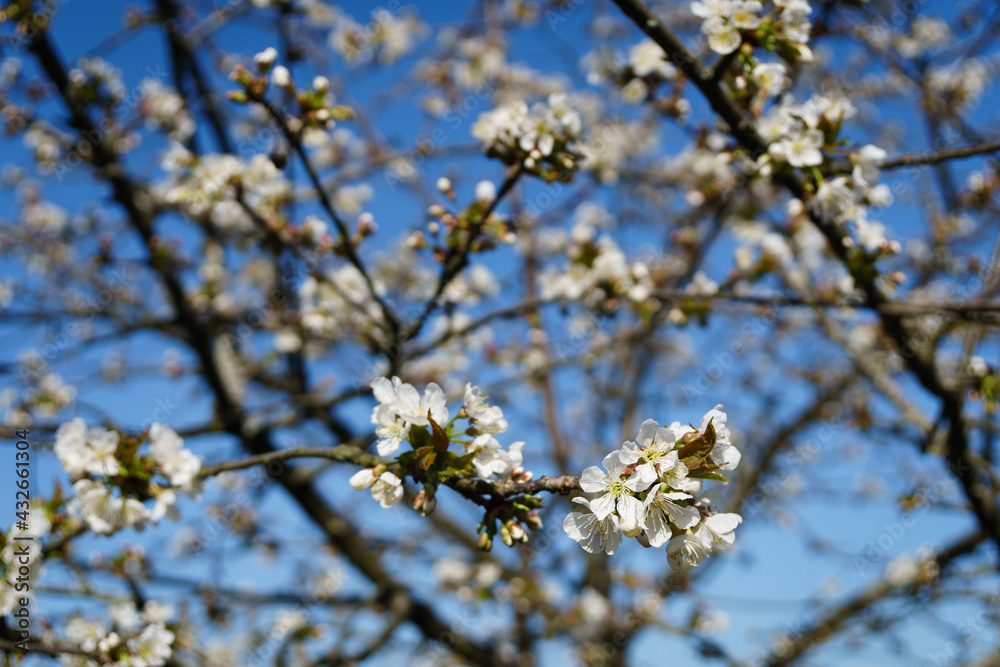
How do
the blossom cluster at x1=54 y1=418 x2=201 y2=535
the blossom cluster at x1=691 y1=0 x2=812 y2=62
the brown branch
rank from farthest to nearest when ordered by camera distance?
the brown branch, the blossom cluster at x1=691 y1=0 x2=812 y2=62, the blossom cluster at x1=54 y1=418 x2=201 y2=535

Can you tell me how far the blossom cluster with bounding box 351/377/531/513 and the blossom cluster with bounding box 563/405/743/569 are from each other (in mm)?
216

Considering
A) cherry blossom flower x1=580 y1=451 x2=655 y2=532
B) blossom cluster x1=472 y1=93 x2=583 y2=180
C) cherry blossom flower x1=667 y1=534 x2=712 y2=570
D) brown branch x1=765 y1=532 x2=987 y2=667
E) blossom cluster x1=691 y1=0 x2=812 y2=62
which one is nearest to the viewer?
cherry blossom flower x1=580 y1=451 x2=655 y2=532

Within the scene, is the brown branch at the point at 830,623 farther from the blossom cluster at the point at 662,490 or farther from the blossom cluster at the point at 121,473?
the blossom cluster at the point at 121,473

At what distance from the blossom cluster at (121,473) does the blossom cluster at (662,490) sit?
3.54 ft

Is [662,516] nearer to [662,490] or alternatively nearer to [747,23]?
[662,490]

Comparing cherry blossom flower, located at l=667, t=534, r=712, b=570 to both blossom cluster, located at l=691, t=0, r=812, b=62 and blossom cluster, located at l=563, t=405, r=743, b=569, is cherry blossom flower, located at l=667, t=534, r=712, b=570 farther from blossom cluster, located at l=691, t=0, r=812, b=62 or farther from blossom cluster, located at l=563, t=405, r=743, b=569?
blossom cluster, located at l=691, t=0, r=812, b=62

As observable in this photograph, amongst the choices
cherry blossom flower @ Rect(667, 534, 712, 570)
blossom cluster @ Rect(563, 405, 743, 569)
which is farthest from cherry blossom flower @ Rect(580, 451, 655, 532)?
cherry blossom flower @ Rect(667, 534, 712, 570)

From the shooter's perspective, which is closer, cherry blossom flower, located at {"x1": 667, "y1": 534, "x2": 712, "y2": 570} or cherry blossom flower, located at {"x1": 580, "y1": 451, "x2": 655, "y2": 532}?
cherry blossom flower, located at {"x1": 580, "y1": 451, "x2": 655, "y2": 532}

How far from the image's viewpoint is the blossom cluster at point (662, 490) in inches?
50.1

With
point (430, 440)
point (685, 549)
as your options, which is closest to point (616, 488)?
point (685, 549)

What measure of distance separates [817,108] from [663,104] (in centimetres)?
77

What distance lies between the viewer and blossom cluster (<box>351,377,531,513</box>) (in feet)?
4.66

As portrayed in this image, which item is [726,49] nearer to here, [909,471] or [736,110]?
[736,110]

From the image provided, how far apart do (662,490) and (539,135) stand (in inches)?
53.4
